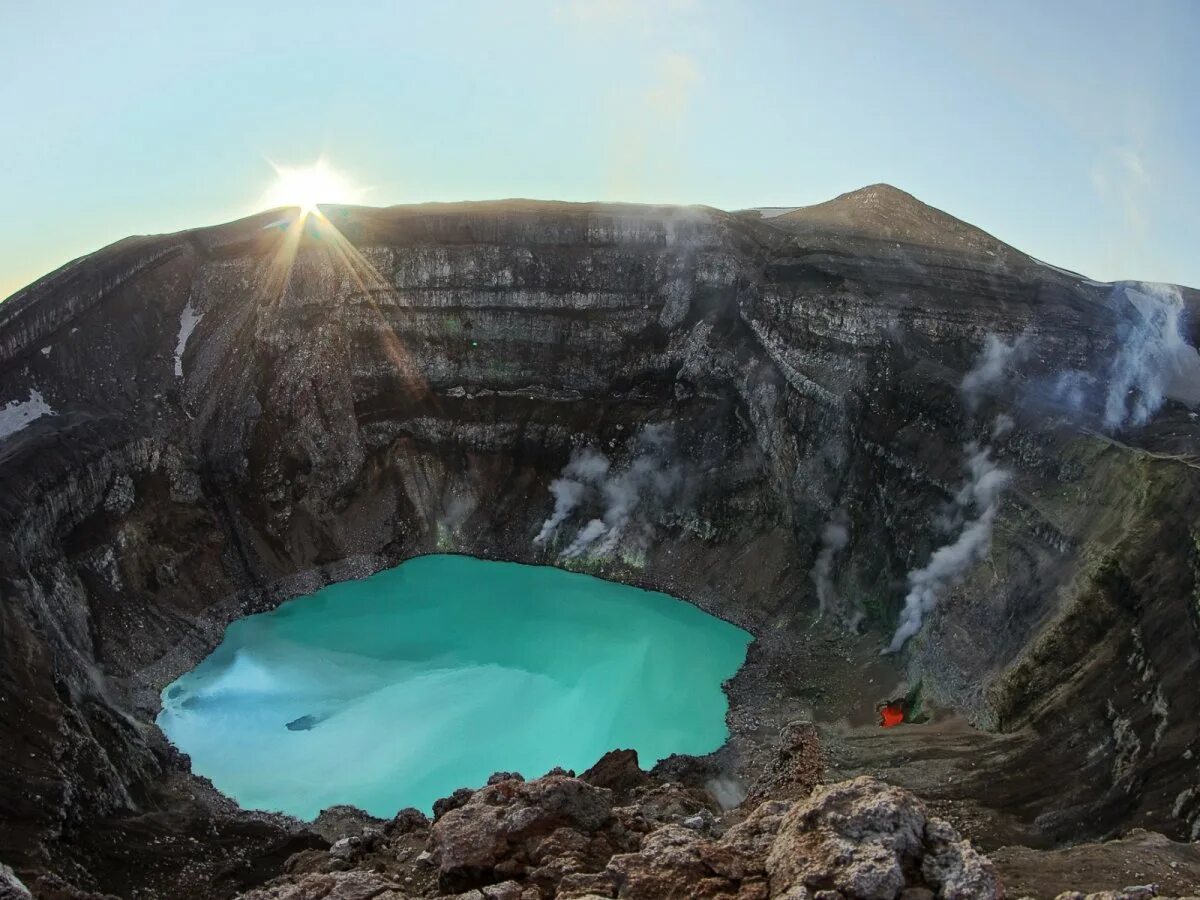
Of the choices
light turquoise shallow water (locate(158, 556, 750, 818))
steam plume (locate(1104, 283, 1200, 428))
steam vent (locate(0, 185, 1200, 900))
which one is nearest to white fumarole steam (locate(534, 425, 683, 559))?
steam vent (locate(0, 185, 1200, 900))

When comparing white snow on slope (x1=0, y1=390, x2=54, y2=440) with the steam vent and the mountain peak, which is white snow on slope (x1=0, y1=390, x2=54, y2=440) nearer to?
the steam vent

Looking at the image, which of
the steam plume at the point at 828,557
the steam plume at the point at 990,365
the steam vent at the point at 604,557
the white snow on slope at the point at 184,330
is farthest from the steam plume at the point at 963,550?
the white snow on slope at the point at 184,330

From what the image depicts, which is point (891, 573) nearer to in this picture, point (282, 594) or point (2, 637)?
point (282, 594)

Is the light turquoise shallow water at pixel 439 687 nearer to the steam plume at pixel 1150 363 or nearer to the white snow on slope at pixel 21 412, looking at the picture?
the white snow on slope at pixel 21 412

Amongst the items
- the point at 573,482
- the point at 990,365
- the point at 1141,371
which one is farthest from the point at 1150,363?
the point at 573,482

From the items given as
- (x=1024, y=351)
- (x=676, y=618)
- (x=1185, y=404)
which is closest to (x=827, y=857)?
(x=676, y=618)

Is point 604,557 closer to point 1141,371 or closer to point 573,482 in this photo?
point 573,482
